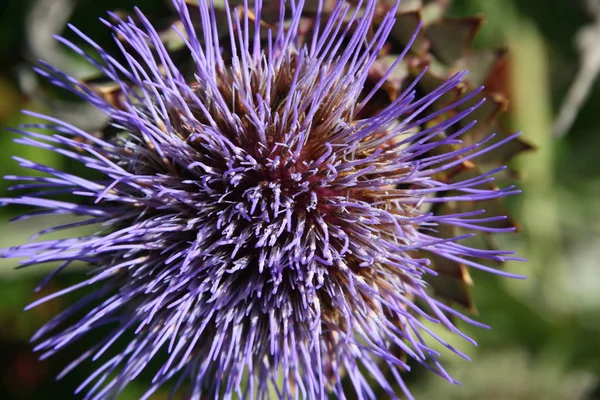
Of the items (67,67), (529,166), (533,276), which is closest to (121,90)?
(67,67)

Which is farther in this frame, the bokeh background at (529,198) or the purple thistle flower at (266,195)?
the bokeh background at (529,198)

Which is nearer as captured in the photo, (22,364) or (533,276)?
(533,276)

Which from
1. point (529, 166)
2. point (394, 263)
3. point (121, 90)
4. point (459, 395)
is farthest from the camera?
point (459, 395)

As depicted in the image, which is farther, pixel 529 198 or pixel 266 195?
pixel 529 198

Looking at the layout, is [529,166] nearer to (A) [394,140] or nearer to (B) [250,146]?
(A) [394,140]
